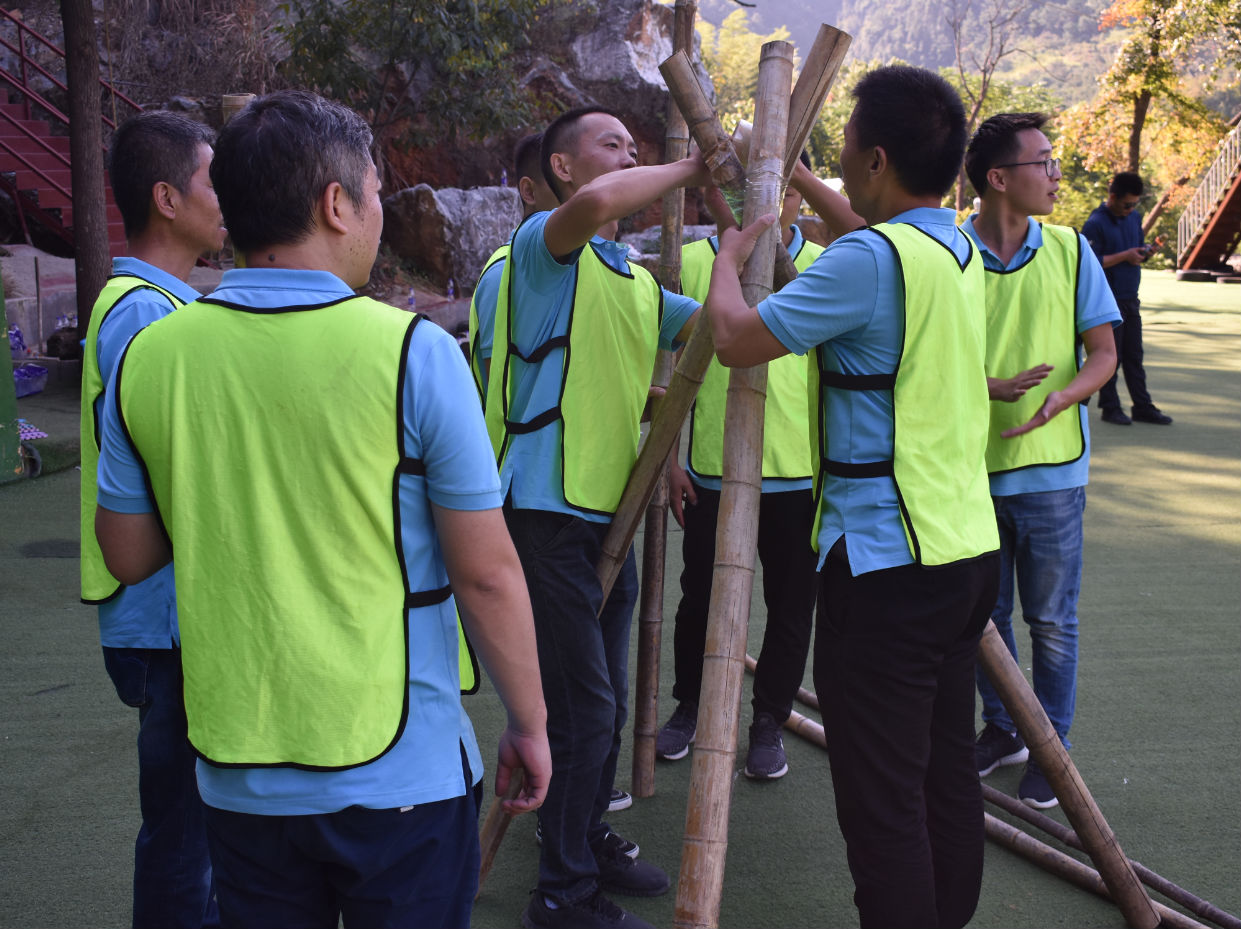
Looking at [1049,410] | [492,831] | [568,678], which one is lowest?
[492,831]

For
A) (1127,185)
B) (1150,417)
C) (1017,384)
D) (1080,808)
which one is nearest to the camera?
(1080,808)

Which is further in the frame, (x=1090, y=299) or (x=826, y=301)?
(x=1090, y=299)

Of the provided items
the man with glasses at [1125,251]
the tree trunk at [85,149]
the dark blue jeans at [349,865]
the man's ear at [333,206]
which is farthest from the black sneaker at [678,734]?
the tree trunk at [85,149]

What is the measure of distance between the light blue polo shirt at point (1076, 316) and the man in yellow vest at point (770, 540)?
0.60 metres

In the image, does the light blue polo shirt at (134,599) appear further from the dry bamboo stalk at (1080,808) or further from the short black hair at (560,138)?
the dry bamboo stalk at (1080,808)

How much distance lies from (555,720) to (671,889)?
0.72 m

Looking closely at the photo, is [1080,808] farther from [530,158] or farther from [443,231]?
[443,231]

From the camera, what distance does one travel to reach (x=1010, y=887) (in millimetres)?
2908

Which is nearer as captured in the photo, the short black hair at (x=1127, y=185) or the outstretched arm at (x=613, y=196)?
the outstretched arm at (x=613, y=196)

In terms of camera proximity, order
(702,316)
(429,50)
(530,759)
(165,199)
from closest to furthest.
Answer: (530,759) < (165,199) < (702,316) < (429,50)

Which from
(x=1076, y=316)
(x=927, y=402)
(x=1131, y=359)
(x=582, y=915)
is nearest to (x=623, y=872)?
(x=582, y=915)

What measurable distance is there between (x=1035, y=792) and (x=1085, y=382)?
1.30 metres

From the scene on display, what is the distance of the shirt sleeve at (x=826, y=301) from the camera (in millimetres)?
2027

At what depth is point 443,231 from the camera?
13.7m
